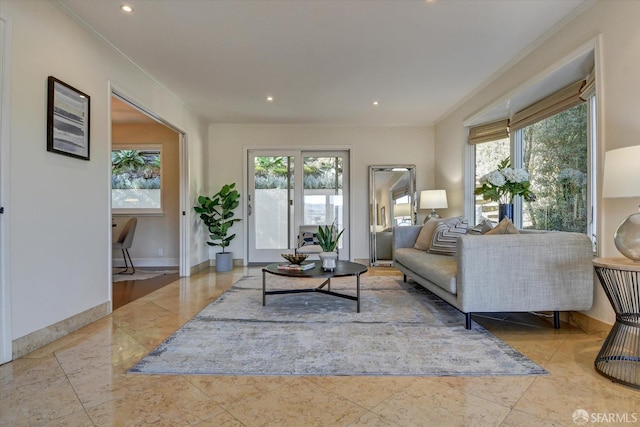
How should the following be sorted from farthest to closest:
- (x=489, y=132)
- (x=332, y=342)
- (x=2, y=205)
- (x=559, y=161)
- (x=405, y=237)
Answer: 1. (x=405, y=237)
2. (x=489, y=132)
3. (x=559, y=161)
4. (x=332, y=342)
5. (x=2, y=205)

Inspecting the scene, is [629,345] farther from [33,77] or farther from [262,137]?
[262,137]

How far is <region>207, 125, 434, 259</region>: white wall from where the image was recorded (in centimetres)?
574

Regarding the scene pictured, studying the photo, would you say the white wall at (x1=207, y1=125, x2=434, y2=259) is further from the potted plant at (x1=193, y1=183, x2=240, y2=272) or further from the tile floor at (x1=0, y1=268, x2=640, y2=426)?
the tile floor at (x1=0, y1=268, x2=640, y2=426)

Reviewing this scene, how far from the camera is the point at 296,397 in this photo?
1.57m

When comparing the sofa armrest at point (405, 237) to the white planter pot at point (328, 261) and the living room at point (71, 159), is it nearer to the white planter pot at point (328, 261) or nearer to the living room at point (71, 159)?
the white planter pot at point (328, 261)

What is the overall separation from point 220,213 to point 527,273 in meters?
4.51

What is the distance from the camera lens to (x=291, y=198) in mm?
5801

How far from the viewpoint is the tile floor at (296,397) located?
1394mm

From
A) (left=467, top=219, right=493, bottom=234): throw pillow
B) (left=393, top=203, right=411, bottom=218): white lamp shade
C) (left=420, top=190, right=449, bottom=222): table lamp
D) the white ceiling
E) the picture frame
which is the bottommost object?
(left=467, top=219, right=493, bottom=234): throw pillow

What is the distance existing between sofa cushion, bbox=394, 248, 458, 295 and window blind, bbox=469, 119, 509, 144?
5.78 ft

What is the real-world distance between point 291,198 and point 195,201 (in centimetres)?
158

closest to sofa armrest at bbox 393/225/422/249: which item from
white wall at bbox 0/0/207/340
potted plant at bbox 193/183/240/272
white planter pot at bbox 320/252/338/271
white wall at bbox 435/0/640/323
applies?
white planter pot at bbox 320/252/338/271

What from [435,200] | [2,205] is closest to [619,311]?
[435,200]

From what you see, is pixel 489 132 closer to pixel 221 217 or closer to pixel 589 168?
pixel 589 168
